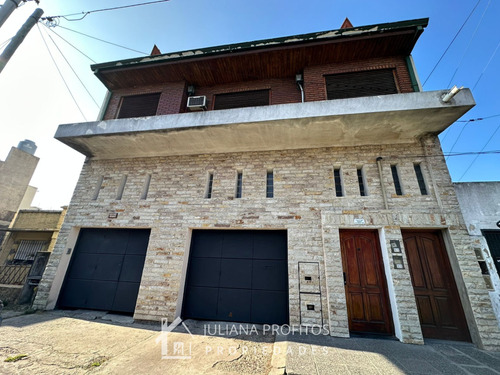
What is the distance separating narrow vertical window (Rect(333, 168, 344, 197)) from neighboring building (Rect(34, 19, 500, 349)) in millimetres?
37

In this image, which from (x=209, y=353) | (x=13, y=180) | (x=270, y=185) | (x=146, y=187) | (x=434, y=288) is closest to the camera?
(x=209, y=353)

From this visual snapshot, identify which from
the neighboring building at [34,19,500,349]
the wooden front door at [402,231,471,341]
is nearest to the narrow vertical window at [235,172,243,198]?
the neighboring building at [34,19,500,349]

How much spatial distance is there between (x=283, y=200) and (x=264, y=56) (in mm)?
4355

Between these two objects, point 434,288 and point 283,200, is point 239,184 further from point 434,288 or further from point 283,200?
point 434,288

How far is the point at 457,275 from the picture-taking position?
4.16 meters

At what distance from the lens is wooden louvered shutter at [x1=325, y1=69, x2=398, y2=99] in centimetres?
555

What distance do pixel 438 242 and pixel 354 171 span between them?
2428 mm

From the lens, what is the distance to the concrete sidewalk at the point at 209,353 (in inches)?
110

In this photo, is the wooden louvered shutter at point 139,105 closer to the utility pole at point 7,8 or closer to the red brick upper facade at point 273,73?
the red brick upper facade at point 273,73

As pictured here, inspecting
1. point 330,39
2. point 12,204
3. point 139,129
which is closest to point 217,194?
point 139,129

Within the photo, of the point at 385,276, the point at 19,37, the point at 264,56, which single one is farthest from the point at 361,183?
the point at 19,37

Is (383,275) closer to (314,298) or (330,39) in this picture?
(314,298)

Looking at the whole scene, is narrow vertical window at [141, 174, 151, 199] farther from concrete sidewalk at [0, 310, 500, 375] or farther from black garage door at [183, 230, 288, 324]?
concrete sidewalk at [0, 310, 500, 375]

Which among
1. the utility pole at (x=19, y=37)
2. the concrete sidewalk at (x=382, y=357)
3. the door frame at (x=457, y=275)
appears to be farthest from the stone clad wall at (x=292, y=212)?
the utility pole at (x=19, y=37)
